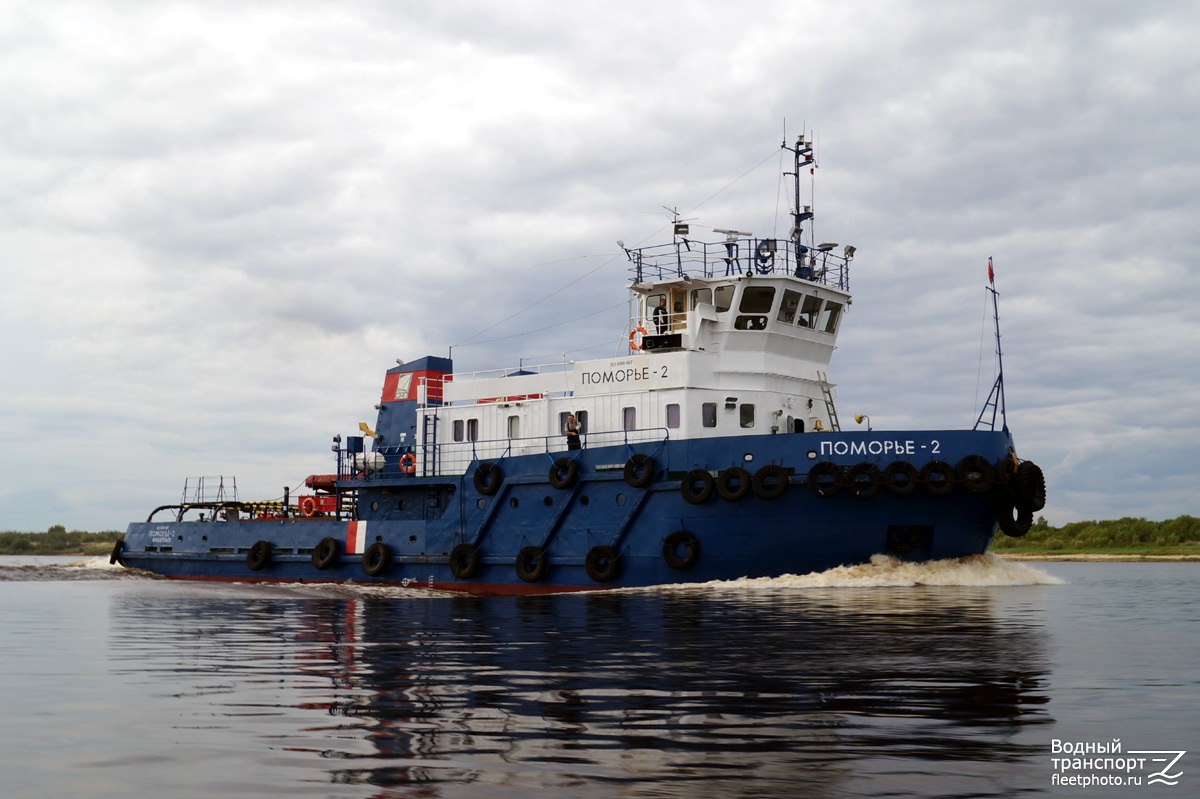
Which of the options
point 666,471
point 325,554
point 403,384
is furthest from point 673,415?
point 325,554

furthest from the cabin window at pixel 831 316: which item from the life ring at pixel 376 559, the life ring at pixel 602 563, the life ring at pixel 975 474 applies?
the life ring at pixel 376 559

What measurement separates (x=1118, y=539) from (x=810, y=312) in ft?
108

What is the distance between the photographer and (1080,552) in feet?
155

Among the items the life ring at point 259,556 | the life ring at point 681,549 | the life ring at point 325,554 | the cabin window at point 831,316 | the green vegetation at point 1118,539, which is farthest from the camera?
the green vegetation at point 1118,539

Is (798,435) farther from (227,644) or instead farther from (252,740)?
(252,740)

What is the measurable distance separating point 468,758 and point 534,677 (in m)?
3.02

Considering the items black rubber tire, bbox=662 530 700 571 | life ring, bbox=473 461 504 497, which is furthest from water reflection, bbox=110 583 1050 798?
life ring, bbox=473 461 504 497

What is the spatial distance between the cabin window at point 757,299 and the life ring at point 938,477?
477cm

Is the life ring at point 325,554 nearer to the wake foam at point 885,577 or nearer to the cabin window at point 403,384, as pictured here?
the cabin window at point 403,384

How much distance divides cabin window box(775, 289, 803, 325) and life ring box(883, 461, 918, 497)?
4445 millimetres

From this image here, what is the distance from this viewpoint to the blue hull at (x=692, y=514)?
18.5m

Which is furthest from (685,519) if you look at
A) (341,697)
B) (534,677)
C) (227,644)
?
(341,697)

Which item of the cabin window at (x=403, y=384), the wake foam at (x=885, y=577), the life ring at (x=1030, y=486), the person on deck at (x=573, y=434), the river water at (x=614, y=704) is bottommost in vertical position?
the river water at (x=614, y=704)

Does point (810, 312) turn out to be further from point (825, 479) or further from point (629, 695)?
point (629, 695)
